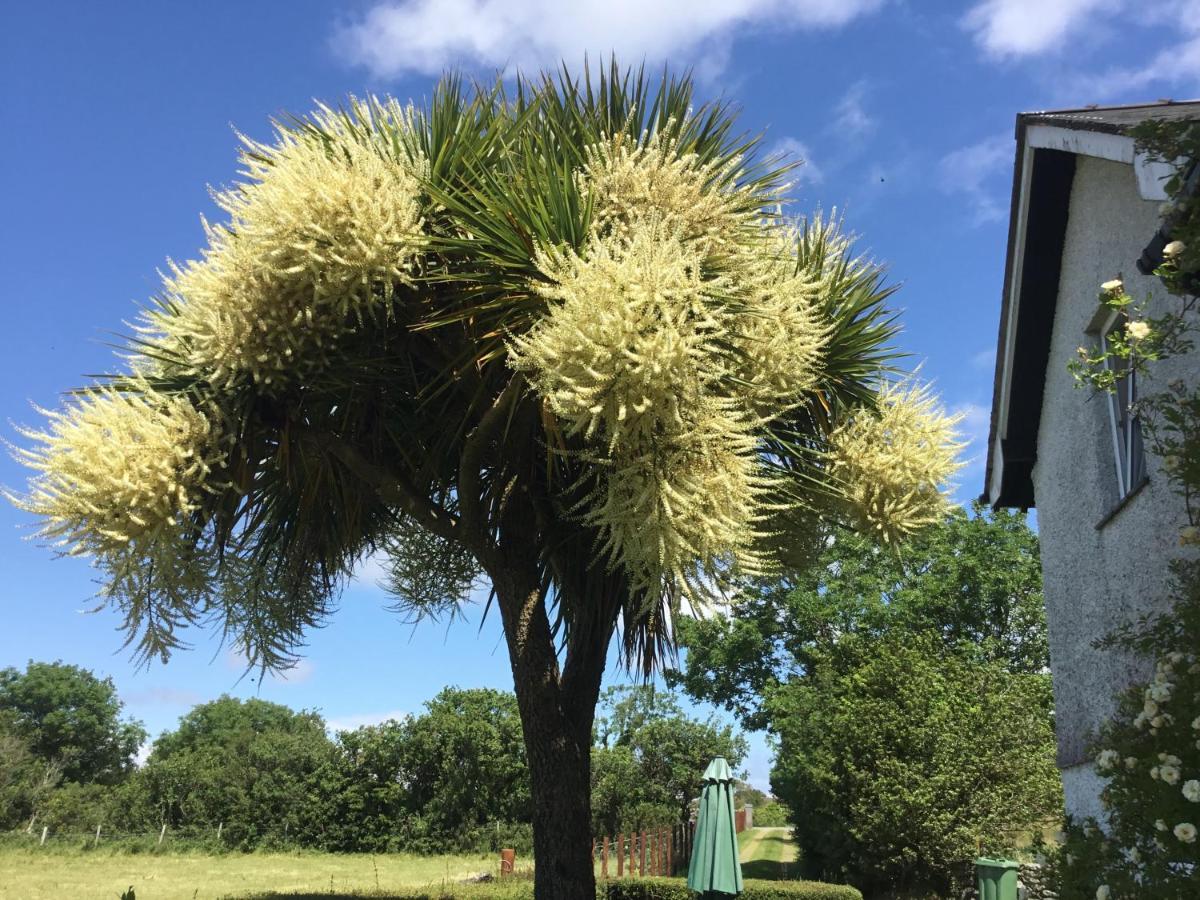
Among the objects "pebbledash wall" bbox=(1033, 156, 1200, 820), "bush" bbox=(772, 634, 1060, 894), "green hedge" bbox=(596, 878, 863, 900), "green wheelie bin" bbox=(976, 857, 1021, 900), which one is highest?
"pebbledash wall" bbox=(1033, 156, 1200, 820)

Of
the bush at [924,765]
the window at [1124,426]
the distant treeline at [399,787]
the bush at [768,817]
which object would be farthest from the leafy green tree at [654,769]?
the bush at [768,817]

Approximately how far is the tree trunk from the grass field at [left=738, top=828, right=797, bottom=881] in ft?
41.8

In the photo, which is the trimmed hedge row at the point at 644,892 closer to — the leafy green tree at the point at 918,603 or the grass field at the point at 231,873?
the grass field at the point at 231,873

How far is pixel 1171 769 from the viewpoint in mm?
3406

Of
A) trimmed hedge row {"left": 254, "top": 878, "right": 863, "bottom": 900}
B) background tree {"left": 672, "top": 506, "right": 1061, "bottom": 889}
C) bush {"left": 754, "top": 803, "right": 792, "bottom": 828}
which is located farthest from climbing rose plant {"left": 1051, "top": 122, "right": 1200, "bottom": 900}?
bush {"left": 754, "top": 803, "right": 792, "bottom": 828}

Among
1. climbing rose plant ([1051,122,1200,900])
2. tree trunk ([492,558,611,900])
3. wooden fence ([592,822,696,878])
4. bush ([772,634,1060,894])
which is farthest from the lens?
wooden fence ([592,822,696,878])

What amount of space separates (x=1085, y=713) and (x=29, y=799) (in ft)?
117

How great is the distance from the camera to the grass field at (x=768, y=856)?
22.0 metres

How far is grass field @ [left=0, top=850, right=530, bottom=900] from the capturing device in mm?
14164

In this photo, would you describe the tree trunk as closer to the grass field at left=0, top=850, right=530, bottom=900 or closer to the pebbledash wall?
the pebbledash wall

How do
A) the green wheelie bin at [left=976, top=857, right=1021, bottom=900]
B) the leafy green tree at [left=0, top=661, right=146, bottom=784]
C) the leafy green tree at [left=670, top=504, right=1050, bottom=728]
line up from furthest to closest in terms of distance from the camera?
1. the leafy green tree at [left=0, top=661, right=146, bottom=784]
2. the leafy green tree at [left=670, top=504, right=1050, bottom=728]
3. the green wheelie bin at [left=976, top=857, right=1021, bottom=900]

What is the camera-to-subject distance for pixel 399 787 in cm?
2597

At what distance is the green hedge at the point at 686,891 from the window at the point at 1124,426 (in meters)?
9.48

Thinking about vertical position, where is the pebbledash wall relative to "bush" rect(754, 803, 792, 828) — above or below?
above
